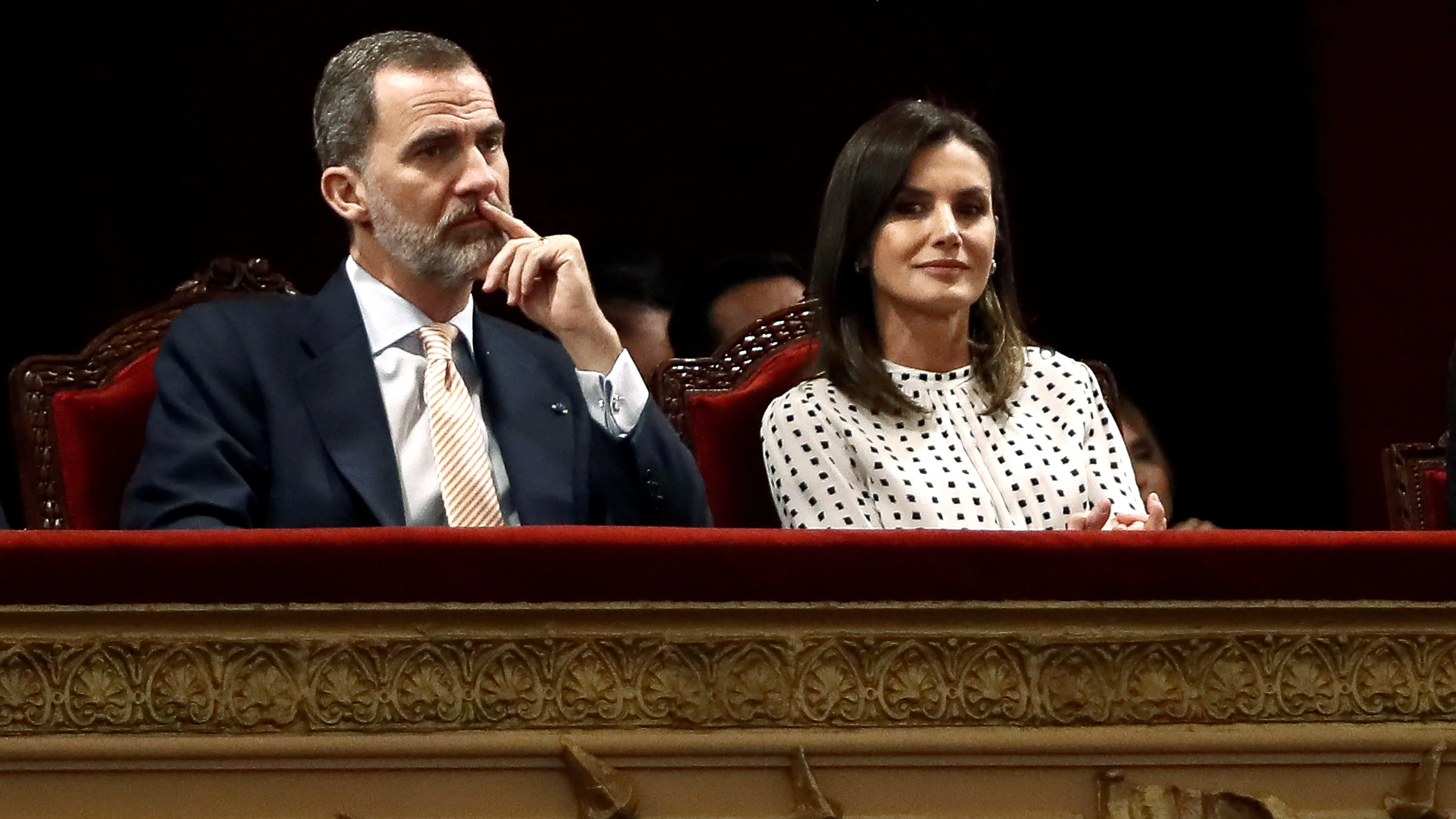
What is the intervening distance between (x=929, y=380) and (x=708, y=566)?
32.2 inches

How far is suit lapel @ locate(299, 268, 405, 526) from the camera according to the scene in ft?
5.35

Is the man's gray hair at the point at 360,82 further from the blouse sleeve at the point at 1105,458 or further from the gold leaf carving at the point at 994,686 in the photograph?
the gold leaf carving at the point at 994,686

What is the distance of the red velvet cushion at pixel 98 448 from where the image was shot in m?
1.70

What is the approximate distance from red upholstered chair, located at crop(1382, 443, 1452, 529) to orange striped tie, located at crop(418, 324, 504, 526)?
97 centimetres

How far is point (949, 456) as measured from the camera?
1.89 meters

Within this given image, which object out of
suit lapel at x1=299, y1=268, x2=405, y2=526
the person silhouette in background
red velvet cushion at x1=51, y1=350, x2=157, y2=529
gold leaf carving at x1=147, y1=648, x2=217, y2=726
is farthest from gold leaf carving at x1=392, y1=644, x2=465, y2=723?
the person silhouette in background

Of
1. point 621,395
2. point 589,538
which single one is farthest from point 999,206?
point 589,538

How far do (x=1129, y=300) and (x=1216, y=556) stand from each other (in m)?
2.25

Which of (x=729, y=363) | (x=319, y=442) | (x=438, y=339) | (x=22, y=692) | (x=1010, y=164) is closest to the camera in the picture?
(x=22, y=692)

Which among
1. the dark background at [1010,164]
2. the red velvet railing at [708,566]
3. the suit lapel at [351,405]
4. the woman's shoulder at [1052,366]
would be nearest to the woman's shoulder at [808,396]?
the woman's shoulder at [1052,366]

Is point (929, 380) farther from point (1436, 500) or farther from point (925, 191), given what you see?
point (1436, 500)

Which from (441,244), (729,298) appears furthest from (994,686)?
(729,298)

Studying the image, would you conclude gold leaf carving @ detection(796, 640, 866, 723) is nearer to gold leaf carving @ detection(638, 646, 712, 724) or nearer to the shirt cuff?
gold leaf carving @ detection(638, 646, 712, 724)

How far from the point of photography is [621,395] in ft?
5.47
